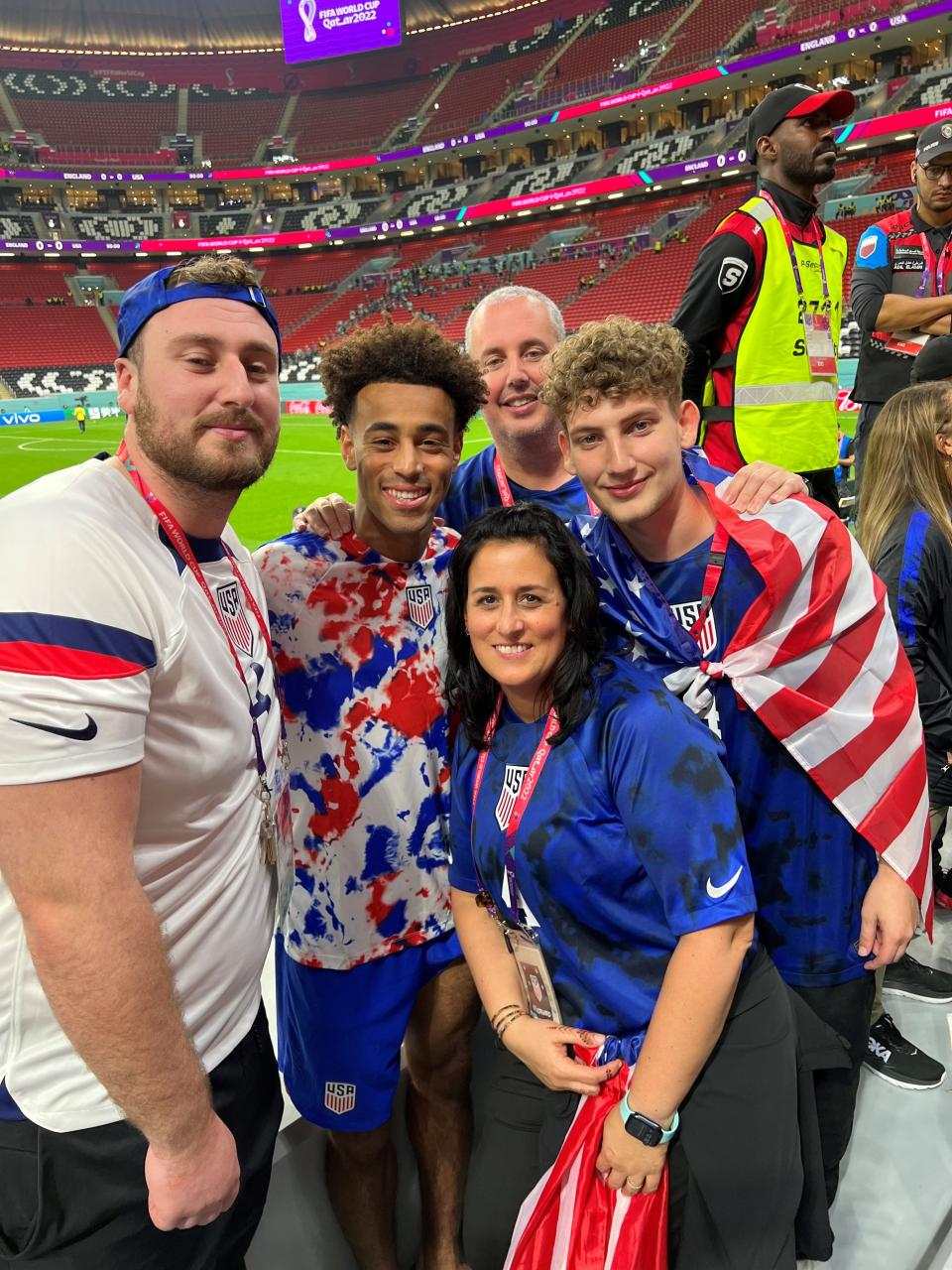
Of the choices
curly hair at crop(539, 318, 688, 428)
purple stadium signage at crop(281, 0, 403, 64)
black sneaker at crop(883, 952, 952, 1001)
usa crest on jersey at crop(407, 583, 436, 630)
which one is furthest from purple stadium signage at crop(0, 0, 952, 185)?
usa crest on jersey at crop(407, 583, 436, 630)

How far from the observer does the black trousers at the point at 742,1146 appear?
147cm

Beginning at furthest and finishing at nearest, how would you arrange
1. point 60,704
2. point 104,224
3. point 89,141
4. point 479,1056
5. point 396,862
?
1. point 89,141
2. point 104,224
3. point 479,1056
4. point 396,862
5. point 60,704

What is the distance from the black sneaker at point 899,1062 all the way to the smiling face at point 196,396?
2.63 meters

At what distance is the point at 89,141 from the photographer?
49219 millimetres

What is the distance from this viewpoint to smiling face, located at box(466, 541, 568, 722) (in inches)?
63.3

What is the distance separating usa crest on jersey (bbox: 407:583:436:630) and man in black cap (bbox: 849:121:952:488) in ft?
9.20

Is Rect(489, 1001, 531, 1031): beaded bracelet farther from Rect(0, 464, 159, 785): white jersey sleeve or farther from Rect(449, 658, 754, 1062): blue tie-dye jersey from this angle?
Rect(0, 464, 159, 785): white jersey sleeve

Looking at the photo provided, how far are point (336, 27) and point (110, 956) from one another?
58392 millimetres

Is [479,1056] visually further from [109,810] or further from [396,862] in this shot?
[109,810]

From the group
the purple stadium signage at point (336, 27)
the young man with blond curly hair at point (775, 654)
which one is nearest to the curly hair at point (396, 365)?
the young man with blond curly hair at point (775, 654)

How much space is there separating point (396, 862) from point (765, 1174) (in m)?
0.95

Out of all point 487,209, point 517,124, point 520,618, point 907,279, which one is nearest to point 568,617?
point 520,618

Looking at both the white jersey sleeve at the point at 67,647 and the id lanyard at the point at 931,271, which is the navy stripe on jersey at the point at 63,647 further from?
the id lanyard at the point at 931,271

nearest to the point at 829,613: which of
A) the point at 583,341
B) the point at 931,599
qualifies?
the point at 583,341
